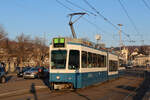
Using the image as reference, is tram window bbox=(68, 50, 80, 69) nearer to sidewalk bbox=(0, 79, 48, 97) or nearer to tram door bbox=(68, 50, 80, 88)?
tram door bbox=(68, 50, 80, 88)

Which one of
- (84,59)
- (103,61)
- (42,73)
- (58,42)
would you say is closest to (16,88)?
(58,42)

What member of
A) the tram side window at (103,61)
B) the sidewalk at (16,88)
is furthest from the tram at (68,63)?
the tram side window at (103,61)

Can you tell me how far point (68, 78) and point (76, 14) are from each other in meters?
7.08

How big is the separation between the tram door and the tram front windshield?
0.36 m

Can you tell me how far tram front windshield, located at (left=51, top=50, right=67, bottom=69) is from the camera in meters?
14.8

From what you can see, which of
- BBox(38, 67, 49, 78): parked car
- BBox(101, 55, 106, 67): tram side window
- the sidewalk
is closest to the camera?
the sidewalk

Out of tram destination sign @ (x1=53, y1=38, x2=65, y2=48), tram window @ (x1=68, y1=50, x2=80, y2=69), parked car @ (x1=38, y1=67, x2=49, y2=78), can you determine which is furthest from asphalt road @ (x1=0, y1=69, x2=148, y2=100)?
parked car @ (x1=38, y1=67, x2=49, y2=78)

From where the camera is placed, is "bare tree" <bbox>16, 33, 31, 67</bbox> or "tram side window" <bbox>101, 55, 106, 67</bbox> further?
"bare tree" <bbox>16, 33, 31, 67</bbox>

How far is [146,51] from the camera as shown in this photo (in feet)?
378

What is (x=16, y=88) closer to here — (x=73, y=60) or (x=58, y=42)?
(x=58, y=42)

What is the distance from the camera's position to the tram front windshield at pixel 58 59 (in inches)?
582

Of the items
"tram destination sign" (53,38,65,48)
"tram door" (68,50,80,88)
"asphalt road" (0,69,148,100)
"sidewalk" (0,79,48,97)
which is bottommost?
"asphalt road" (0,69,148,100)

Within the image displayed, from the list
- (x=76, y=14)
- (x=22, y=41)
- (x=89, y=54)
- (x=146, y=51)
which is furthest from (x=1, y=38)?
(x=146, y=51)

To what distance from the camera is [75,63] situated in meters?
14.9
